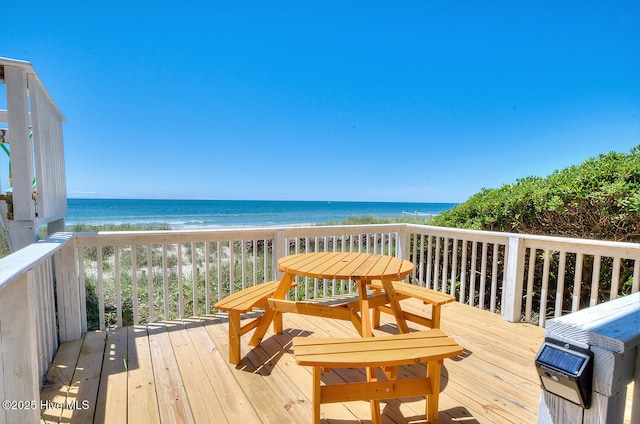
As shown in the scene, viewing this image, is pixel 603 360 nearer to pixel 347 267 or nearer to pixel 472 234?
pixel 347 267

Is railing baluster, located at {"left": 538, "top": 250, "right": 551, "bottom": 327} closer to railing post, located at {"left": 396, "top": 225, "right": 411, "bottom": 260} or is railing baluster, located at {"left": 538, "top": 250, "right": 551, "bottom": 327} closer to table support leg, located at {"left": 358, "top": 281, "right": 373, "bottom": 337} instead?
railing post, located at {"left": 396, "top": 225, "right": 411, "bottom": 260}

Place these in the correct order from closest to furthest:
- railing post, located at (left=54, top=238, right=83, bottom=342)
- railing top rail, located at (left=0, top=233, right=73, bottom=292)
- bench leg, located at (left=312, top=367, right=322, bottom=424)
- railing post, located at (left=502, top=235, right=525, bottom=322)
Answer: railing top rail, located at (left=0, top=233, right=73, bottom=292)
bench leg, located at (left=312, top=367, right=322, bottom=424)
railing post, located at (left=54, top=238, right=83, bottom=342)
railing post, located at (left=502, top=235, right=525, bottom=322)

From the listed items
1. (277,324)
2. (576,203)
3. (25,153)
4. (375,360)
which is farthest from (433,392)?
(576,203)

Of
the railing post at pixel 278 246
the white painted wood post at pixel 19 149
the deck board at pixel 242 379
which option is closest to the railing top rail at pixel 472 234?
the deck board at pixel 242 379

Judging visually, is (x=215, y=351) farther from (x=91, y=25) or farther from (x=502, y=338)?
(x=91, y=25)

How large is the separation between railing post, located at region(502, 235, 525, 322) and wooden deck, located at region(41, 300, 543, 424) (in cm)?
21

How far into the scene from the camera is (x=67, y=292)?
243cm

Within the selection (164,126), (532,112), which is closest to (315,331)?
(532,112)

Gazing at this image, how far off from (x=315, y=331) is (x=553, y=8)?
22.0 feet

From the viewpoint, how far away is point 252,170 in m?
26.8

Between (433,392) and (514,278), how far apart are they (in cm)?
198

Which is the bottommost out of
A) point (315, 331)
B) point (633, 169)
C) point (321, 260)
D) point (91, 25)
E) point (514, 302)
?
point (315, 331)

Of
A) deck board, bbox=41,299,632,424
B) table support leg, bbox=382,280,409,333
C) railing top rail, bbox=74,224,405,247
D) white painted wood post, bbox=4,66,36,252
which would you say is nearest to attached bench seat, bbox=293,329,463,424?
deck board, bbox=41,299,632,424

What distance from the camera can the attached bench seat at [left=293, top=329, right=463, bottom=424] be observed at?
1.27m
